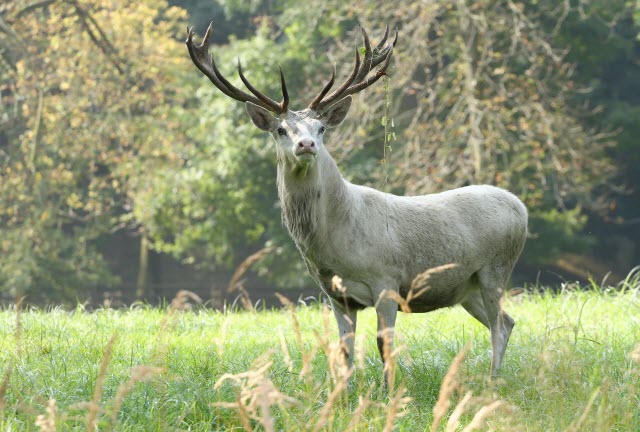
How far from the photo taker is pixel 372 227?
5582mm

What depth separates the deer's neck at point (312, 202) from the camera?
17.8ft

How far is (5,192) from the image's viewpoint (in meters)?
17.2

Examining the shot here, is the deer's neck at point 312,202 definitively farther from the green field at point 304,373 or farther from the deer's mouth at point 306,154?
the green field at point 304,373

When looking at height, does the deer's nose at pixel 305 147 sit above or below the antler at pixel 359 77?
below

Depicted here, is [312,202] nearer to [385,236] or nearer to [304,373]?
[385,236]

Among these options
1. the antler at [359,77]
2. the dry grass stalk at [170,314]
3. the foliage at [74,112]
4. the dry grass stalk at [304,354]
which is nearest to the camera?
the dry grass stalk at [304,354]

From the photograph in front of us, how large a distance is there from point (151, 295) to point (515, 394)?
17697mm

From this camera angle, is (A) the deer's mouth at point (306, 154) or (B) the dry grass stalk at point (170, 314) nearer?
(B) the dry grass stalk at point (170, 314)

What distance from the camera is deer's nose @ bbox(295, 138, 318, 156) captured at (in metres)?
5.12

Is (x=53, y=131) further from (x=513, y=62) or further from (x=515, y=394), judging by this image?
(x=515, y=394)

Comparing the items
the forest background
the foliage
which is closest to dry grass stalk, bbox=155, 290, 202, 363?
the forest background

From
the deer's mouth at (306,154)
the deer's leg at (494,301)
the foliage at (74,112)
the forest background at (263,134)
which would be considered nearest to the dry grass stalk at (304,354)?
the deer's mouth at (306,154)

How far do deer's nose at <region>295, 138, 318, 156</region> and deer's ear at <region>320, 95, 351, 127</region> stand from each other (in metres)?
0.70

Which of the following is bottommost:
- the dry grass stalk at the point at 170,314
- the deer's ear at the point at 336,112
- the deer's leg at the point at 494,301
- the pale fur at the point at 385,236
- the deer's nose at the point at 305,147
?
the deer's leg at the point at 494,301
